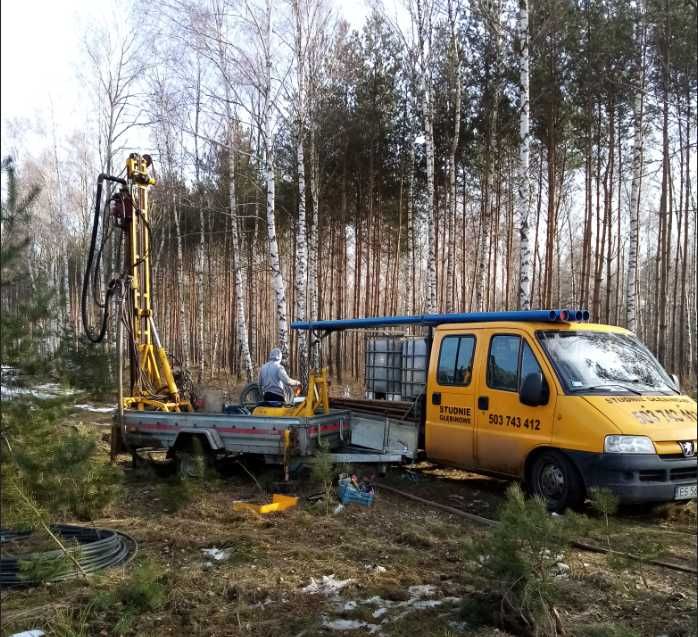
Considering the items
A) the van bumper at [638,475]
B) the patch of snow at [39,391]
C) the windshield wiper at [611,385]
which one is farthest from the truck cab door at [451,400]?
the patch of snow at [39,391]

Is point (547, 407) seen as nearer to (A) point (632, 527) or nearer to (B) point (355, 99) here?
(A) point (632, 527)

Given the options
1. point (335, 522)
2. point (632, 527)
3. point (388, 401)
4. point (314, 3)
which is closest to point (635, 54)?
point (314, 3)

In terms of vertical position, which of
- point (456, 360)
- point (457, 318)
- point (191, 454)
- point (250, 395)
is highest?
point (457, 318)

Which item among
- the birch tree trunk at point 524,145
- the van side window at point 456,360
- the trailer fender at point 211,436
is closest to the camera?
the van side window at point 456,360

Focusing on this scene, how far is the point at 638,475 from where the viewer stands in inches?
234

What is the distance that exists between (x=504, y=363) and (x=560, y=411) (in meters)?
0.96

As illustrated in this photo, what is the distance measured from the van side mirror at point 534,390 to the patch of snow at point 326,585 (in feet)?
9.66

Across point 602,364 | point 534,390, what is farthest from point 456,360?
point 602,364

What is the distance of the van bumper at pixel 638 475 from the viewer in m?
5.91

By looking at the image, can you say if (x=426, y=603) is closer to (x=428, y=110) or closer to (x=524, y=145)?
(x=524, y=145)

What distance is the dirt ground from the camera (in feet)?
12.9

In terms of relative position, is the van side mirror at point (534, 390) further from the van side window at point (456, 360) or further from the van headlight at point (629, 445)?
the van side window at point (456, 360)

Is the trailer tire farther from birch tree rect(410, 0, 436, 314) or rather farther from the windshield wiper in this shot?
birch tree rect(410, 0, 436, 314)

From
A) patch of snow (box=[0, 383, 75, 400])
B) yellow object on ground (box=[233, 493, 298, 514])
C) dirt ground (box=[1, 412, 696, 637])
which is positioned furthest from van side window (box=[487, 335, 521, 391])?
patch of snow (box=[0, 383, 75, 400])
